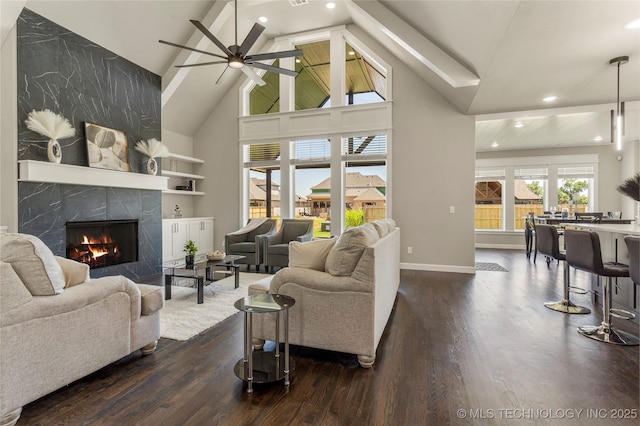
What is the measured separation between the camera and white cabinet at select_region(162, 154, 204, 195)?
6.64 m

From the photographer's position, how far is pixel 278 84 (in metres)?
6.93

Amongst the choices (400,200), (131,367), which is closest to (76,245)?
(131,367)

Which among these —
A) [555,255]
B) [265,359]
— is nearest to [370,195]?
[555,255]

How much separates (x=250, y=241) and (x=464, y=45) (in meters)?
4.78

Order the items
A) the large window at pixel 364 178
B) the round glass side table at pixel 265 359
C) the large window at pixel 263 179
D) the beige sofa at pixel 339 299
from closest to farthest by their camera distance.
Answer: the round glass side table at pixel 265 359 → the beige sofa at pixel 339 299 → the large window at pixel 364 178 → the large window at pixel 263 179

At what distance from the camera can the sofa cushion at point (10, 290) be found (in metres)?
1.63

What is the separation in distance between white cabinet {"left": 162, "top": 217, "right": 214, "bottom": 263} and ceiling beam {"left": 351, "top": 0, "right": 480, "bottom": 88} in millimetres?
5156

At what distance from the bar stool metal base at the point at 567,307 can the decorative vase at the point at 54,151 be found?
6.46m

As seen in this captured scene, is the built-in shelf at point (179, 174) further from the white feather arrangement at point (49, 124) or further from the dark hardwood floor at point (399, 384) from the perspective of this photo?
the dark hardwood floor at point (399, 384)

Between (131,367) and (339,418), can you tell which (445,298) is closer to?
(339,418)

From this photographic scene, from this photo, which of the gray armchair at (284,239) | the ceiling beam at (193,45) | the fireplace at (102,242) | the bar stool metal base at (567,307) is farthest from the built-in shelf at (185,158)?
the bar stool metal base at (567,307)

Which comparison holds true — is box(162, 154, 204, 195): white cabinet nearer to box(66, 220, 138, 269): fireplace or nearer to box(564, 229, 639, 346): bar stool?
box(66, 220, 138, 269): fireplace

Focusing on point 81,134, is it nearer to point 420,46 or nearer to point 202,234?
point 202,234

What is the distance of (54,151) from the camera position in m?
4.06
